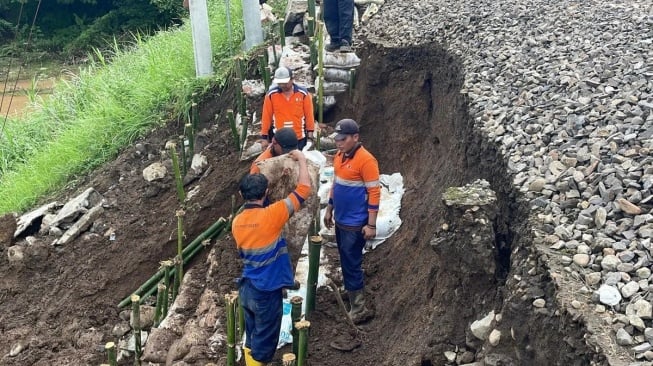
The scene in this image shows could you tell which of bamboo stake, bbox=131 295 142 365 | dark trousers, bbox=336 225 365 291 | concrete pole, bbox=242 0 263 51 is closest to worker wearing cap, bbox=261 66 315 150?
dark trousers, bbox=336 225 365 291

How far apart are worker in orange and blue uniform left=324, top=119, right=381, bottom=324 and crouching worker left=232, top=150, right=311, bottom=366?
479 mm

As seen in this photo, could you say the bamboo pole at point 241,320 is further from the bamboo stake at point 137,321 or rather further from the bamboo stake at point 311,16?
the bamboo stake at point 311,16

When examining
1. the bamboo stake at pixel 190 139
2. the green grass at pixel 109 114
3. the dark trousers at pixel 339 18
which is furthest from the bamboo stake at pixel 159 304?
the dark trousers at pixel 339 18

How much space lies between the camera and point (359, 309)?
5762mm

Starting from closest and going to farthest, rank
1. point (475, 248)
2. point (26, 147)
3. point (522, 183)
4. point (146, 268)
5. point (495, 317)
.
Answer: point (495, 317) → point (475, 248) → point (522, 183) → point (146, 268) → point (26, 147)

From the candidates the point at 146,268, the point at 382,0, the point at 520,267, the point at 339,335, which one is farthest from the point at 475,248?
the point at 382,0

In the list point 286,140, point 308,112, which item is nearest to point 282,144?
point 286,140

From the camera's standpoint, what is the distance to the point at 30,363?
267 inches

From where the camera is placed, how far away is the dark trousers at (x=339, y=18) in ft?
29.1

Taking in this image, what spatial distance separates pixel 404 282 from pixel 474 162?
3.69 feet

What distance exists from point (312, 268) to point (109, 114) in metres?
6.19

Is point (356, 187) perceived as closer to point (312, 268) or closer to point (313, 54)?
point (312, 268)

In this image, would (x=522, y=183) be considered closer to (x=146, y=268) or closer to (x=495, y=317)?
(x=495, y=317)

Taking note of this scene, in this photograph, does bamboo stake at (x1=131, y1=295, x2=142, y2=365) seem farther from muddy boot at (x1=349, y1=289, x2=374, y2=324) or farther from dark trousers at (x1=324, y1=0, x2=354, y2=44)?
dark trousers at (x1=324, y1=0, x2=354, y2=44)
